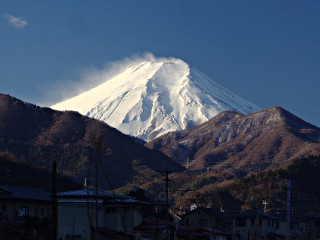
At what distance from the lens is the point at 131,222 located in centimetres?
3178

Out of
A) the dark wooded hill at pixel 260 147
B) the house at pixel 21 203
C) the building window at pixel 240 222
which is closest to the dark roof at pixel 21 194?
the house at pixel 21 203

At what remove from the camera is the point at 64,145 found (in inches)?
4560

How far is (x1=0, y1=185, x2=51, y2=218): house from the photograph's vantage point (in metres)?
31.8

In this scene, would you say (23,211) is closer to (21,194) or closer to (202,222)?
(21,194)

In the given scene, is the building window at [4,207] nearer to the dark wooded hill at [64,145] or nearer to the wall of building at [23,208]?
the wall of building at [23,208]

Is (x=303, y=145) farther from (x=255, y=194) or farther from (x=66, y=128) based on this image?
(x=255, y=194)

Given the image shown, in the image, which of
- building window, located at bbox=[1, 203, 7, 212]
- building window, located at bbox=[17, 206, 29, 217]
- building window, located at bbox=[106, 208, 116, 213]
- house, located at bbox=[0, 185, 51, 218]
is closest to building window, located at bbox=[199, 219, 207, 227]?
house, located at bbox=[0, 185, 51, 218]

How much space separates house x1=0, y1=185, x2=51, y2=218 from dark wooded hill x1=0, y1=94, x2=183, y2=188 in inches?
2267

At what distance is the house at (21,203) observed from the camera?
31844 mm

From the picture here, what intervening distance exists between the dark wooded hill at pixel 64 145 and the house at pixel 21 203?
189ft

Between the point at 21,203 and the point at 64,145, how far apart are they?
8373cm

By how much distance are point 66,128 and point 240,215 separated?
91527 mm

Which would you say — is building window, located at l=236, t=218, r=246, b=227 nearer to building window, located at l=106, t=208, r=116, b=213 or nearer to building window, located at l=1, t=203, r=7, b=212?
building window, located at l=106, t=208, r=116, b=213

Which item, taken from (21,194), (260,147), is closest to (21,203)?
(21,194)
